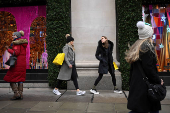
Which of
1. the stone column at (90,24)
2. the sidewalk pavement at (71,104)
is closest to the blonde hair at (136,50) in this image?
the sidewalk pavement at (71,104)

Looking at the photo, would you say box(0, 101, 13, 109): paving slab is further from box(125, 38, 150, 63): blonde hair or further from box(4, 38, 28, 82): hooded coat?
box(125, 38, 150, 63): blonde hair

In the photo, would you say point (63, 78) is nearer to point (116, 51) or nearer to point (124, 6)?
point (116, 51)

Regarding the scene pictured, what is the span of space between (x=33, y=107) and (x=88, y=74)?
3151 mm

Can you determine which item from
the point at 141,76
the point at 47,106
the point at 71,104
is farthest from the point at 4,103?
the point at 141,76

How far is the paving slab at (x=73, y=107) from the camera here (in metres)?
5.38

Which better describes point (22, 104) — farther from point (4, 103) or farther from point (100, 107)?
point (100, 107)

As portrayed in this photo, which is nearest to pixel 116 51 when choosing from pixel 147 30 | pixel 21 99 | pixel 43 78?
pixel 43 78

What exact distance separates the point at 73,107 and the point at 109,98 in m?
1.53

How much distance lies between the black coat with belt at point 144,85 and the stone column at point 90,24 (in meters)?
5.26

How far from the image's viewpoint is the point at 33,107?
5551mm

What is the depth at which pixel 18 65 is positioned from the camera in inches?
250

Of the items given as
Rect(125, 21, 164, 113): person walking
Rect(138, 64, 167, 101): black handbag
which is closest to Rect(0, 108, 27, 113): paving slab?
Rect(125, 21, 164, 113): person walking

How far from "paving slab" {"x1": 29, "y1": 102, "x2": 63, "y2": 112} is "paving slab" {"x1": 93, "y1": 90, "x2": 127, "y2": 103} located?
3.63 feet

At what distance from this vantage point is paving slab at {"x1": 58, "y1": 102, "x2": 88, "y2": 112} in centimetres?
538
